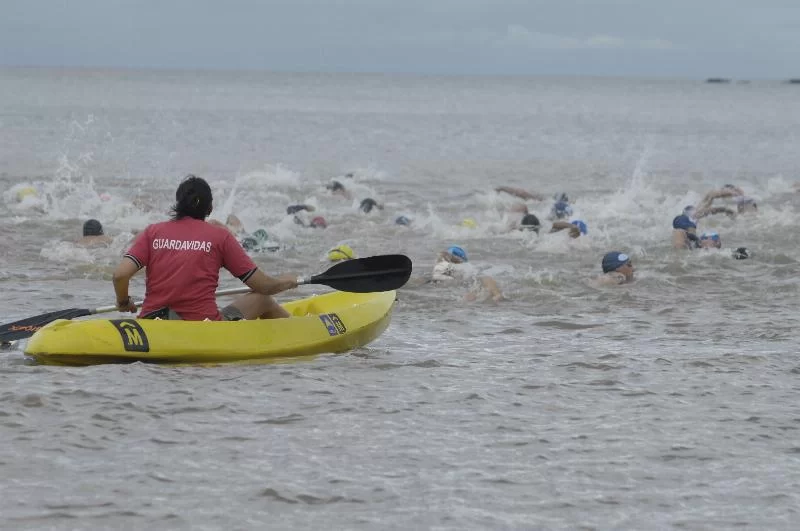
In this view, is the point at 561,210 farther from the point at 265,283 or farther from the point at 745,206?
the point at 265,283

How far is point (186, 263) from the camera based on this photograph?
9453 mm

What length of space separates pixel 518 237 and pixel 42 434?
12703mm

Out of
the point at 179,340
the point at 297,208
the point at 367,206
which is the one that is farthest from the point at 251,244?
the point at 179,340

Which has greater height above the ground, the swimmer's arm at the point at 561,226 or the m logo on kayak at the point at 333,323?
the swimmer's arm at the point at 561,226

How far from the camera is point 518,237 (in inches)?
782

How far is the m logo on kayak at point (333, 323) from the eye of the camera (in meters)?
10.6

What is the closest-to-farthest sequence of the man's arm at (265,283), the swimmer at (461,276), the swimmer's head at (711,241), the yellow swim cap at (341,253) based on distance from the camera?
1. the man's arm at (265,283)
2. the swimmer at (461,276)
3. the yellow swim cap at (341,253)
4. the swimmer's head at (711,241)

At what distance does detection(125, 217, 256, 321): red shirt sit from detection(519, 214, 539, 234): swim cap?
10.7m

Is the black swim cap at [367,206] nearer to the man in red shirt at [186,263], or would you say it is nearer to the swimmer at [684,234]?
the swimmer at [684,234]

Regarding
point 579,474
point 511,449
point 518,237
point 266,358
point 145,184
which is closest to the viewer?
point 579,474

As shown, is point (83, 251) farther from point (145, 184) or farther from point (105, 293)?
point (145, 184)

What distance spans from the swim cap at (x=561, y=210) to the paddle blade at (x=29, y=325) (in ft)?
41.7

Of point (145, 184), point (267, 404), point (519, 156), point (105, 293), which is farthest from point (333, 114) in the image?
point (267, 404)

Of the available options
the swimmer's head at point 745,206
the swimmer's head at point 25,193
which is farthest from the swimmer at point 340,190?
the swimmer's head at point 745,206
